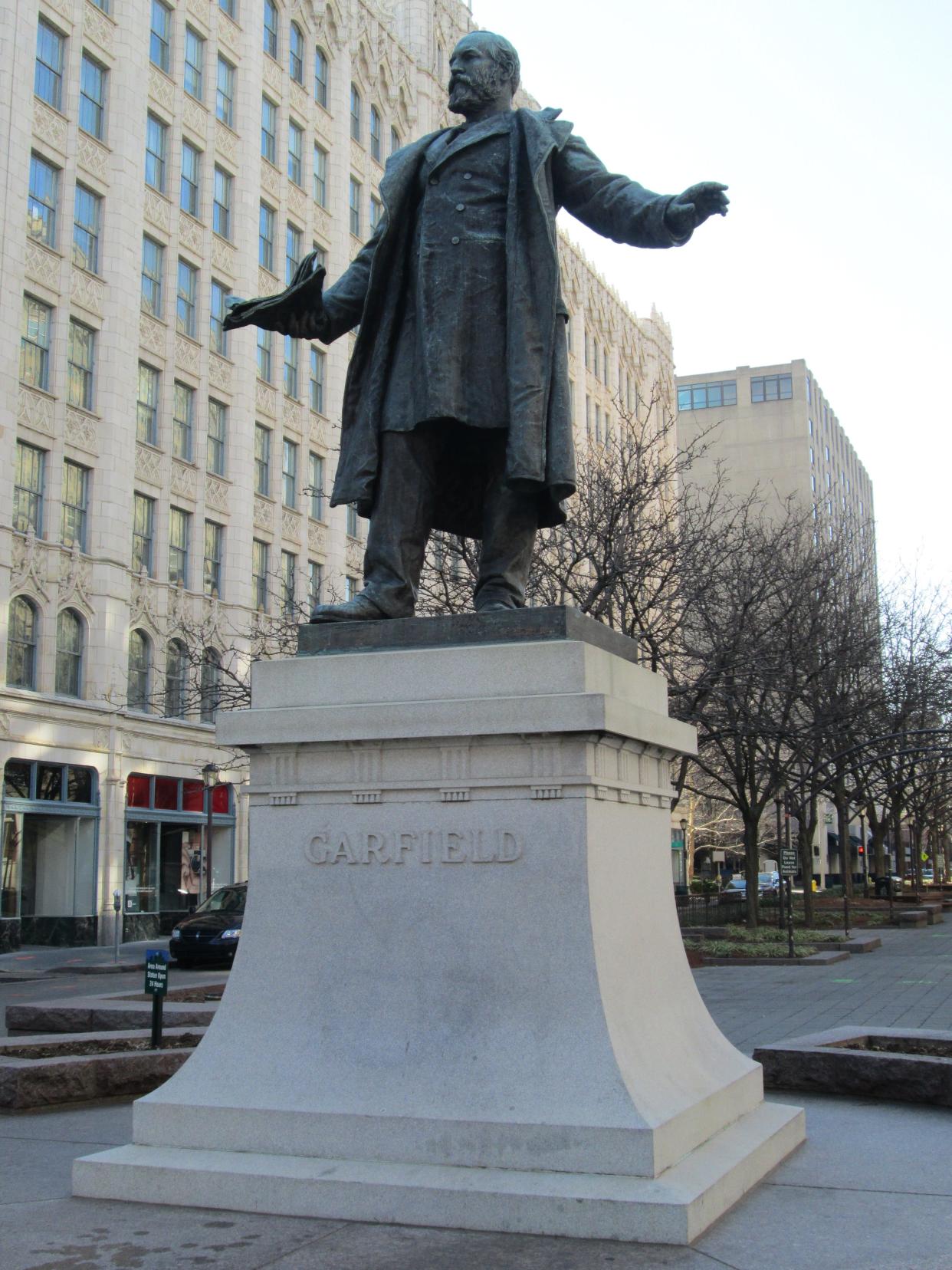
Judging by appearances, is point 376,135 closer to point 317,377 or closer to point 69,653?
point 317,377

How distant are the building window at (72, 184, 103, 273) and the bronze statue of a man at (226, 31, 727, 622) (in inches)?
1204

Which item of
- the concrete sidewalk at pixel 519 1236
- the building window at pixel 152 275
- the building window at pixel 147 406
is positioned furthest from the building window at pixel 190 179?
the concrete sidewalk at pixel 519 1236

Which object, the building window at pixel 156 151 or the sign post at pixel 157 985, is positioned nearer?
the sign post at pixel 157 985

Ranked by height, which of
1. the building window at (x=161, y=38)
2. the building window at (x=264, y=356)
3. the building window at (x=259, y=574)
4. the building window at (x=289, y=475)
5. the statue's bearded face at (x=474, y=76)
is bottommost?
the statue's bearded face at (x=474, y=76)

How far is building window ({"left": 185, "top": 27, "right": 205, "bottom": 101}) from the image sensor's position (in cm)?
4072

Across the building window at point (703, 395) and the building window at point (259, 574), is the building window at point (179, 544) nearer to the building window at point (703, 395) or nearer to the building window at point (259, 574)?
the building window at point (259, 574)

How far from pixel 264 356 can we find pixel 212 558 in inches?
299

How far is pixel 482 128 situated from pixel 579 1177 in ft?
15.6

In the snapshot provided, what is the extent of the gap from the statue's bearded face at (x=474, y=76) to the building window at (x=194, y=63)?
3732 cm

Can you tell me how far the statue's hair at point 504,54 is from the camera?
6.65 meters

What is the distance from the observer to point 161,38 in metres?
39.5

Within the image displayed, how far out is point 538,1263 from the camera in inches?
169

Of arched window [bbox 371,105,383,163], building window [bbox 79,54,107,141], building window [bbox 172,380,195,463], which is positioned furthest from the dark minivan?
arched window [bbox 371,105,383,163]

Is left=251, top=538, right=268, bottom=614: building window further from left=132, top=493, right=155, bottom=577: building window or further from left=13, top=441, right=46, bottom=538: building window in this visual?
left=13, top=441, right=46, bottom=538: building window
